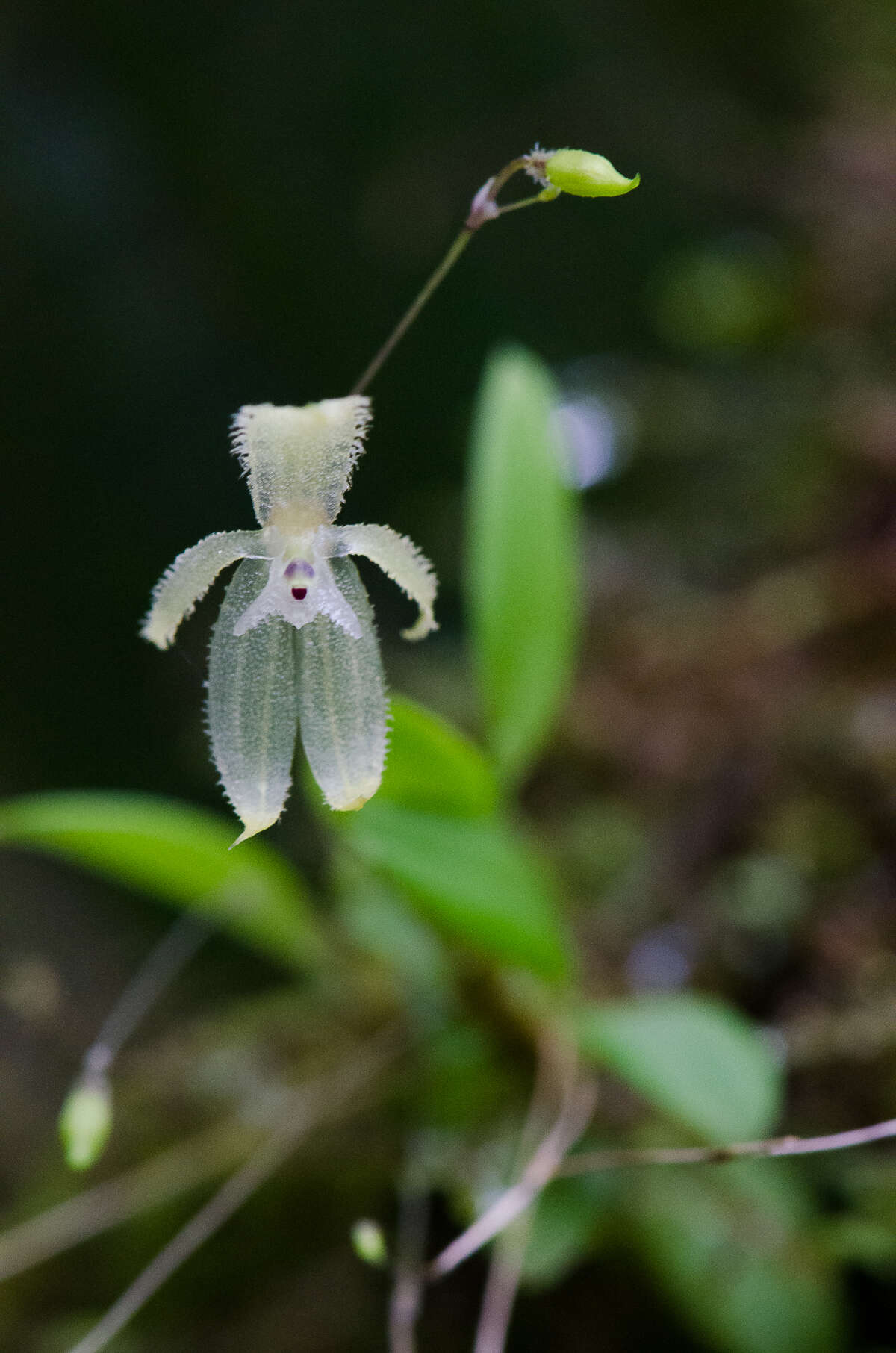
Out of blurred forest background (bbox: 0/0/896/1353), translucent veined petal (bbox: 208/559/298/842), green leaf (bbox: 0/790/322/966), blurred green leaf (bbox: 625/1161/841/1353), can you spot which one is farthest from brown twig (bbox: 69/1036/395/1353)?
translucent veined petal (bbox: 208/559/298/842)

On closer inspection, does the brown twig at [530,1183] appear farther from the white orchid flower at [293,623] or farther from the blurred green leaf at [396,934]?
the white orchid flower at [293,623]

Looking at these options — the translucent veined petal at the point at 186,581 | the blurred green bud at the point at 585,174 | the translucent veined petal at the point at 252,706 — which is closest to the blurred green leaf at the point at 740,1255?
the translucent veined petal at the point at 252,706

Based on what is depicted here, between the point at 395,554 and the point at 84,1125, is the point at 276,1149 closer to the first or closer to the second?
the point at 84,1125

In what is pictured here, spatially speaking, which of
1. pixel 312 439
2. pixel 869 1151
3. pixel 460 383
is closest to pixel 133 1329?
pixel 869 1151

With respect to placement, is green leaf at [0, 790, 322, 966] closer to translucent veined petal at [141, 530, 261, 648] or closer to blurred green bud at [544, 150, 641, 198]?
translucent veined petal at [141, 530, 261, 648]

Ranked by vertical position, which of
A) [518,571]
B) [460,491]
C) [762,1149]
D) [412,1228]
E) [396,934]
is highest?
[460,491]

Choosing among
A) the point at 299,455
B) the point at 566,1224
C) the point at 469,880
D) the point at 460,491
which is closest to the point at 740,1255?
the point at 566,1224
